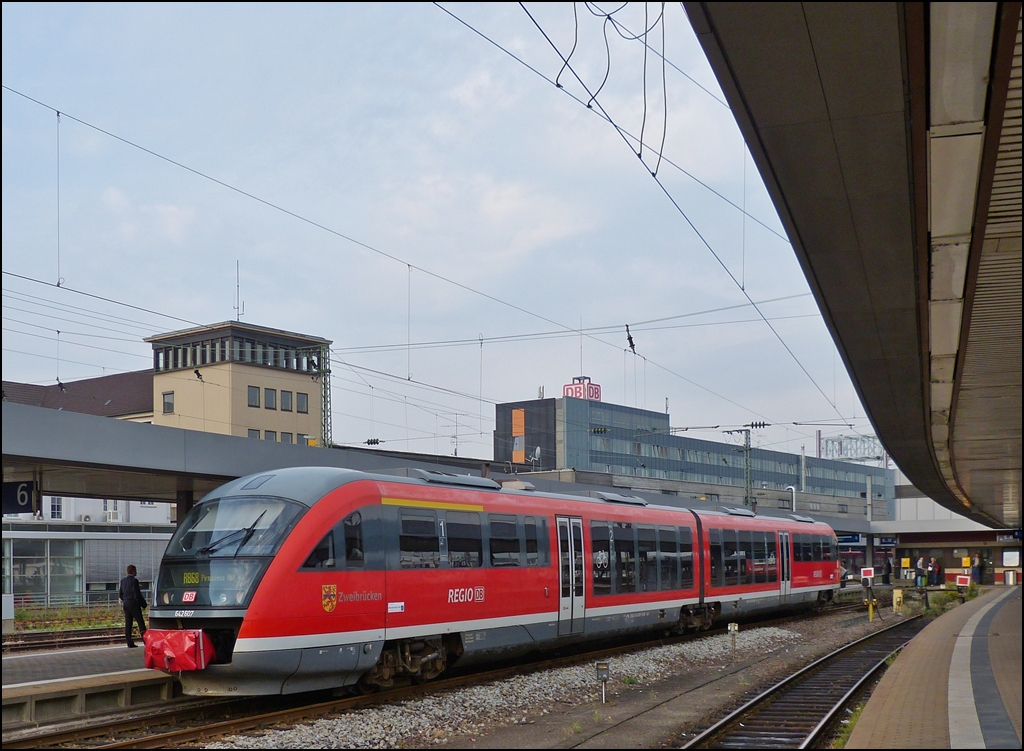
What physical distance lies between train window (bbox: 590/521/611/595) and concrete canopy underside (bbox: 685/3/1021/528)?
5788mm

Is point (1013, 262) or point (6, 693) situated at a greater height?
point (1013, 262)

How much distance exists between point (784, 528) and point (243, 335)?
47927 millimetres

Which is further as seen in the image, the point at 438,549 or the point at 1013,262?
the point at 438,549

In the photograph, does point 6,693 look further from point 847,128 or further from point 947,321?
point 947,321

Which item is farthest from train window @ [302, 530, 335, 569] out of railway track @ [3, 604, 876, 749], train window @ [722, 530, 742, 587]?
train window @ [722, 530, 742, 587]

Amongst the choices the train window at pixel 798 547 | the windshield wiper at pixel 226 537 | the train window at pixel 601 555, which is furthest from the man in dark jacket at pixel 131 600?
the train window at pixel 798 547

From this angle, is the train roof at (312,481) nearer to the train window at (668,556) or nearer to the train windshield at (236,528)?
the train windshield at (236,528)

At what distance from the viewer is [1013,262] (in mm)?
11750

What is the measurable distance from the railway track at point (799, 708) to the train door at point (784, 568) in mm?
7643

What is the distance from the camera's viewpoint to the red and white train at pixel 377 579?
41.0 ft

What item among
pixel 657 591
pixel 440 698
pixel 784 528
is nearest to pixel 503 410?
pixel 784 528

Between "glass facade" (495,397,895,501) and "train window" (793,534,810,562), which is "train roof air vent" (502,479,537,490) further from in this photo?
"glass facade" (495,397,895,501)

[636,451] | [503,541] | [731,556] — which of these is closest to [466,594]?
[503,541]

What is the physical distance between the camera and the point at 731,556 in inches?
1024
